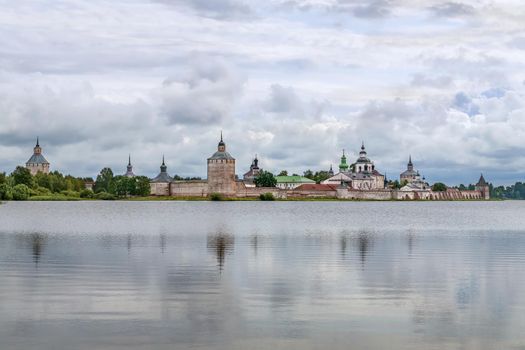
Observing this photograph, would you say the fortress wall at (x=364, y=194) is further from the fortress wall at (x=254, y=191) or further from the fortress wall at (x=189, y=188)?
the fortress wall at (x=189, y=188)

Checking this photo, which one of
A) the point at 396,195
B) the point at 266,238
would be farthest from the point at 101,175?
the point at 266,238

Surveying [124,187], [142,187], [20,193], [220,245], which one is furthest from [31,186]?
[220,245]

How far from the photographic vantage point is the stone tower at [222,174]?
173 m

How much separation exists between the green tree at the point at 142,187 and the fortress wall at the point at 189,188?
11145 mm

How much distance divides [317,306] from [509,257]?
14.0 m

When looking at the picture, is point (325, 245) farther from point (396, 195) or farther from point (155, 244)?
point (396, 195)

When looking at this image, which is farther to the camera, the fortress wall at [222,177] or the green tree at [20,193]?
the fortress wall at [222,177]

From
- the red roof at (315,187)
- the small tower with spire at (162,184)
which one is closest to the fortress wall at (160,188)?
the small tower with spire at (162,184)

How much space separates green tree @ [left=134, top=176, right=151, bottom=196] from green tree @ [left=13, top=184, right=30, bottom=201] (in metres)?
41.1

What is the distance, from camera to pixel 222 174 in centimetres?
17388

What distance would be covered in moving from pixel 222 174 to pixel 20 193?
198 ft

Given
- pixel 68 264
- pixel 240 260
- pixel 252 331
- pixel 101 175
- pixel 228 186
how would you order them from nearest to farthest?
pixel 252 331 → pixel 68 264 → pixel 240 260 → pixel 228 186 → pixel 101 175

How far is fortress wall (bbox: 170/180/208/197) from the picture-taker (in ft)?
576

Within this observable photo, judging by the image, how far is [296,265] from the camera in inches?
951
